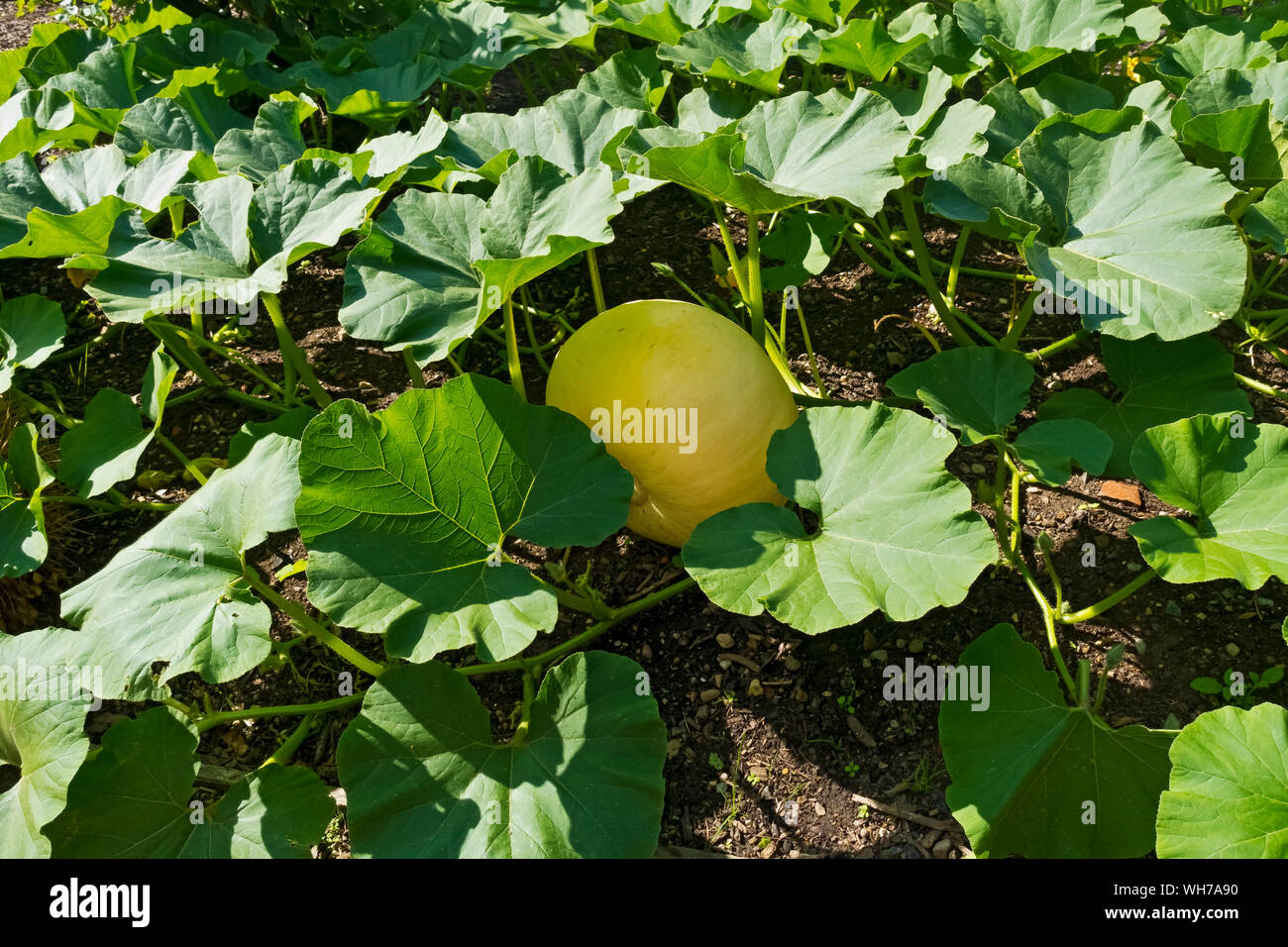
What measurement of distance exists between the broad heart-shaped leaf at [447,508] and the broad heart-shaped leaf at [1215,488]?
0.91m

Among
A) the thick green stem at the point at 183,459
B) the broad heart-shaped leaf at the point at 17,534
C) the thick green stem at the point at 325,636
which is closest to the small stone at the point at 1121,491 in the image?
the thick green stem at the point at 325,636

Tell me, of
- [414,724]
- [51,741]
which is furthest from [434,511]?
[51,741]

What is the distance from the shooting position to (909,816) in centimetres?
176

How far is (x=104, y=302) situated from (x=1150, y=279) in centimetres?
202

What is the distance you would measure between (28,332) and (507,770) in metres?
1.54

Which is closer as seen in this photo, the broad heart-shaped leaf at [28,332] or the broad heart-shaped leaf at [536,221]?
the broad heart-shaped leaf at [536,221]

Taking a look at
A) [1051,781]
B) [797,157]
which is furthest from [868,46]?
[1051,781]

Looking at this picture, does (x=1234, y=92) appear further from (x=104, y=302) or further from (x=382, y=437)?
(x=104, y=302)

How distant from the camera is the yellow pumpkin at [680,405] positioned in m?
1.99

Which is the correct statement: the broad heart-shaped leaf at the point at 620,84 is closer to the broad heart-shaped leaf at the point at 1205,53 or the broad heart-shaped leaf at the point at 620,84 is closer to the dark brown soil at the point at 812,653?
the dark brown soil at the point at 812,653

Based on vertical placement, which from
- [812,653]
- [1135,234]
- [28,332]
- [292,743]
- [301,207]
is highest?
[1135,234]

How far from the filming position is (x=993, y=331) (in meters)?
2.61

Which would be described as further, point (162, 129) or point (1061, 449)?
point (162, 129)

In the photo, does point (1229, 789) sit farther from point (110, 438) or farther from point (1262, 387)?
point (110, 438)
